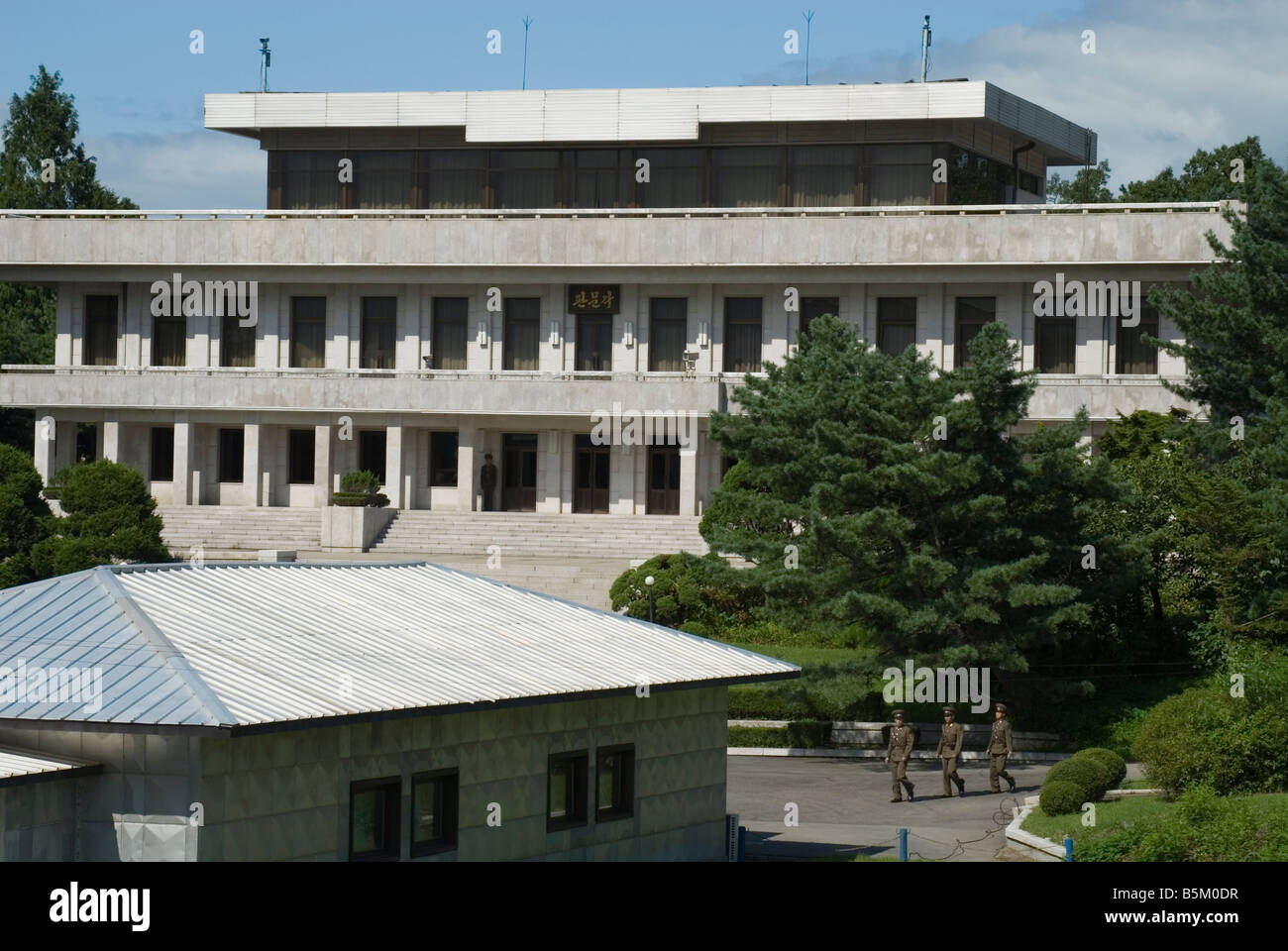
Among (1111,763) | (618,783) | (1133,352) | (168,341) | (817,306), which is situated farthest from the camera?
(168,341)

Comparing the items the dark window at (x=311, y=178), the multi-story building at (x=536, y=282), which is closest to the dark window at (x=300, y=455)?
the multi-story building at (x=536, y=282)

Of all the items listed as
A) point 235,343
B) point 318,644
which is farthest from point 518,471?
point 318,644

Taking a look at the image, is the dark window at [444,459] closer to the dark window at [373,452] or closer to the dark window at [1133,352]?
the dark window at [373,452]

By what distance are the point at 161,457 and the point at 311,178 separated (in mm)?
10216

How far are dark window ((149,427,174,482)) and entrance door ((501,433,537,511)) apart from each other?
1093cm

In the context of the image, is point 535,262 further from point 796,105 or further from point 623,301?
point 796,105

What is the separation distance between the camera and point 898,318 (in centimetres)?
5669

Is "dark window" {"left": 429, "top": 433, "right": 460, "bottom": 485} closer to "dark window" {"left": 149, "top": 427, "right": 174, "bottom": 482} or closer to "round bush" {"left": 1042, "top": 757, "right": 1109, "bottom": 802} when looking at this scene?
"dark window" {"left": 149, "top": 427, "right": 174, "bottom": 482}

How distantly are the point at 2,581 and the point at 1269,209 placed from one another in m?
29.5

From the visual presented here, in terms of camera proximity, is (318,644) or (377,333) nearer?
(318,644)

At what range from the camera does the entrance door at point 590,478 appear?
58.1 metres

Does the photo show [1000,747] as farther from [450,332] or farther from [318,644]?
[450,332]

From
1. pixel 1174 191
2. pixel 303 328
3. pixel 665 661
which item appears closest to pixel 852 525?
pixel 665 661

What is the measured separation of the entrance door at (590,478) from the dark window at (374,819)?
1486 inches
